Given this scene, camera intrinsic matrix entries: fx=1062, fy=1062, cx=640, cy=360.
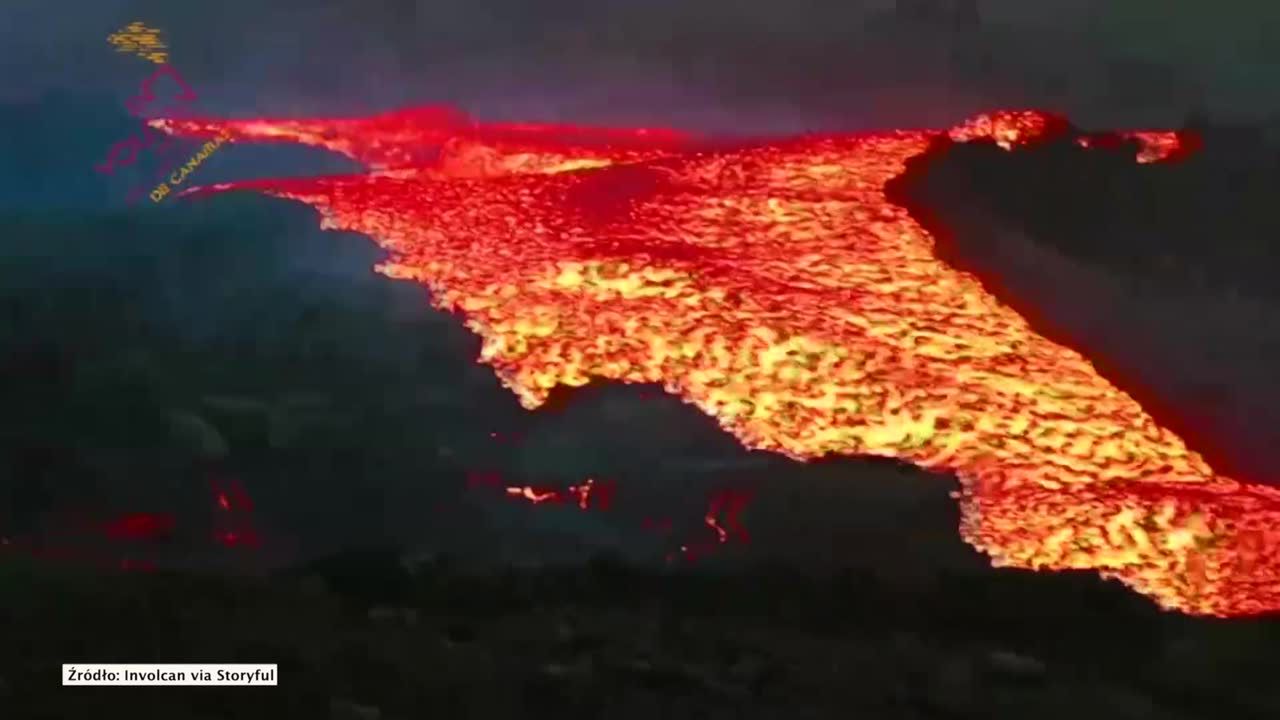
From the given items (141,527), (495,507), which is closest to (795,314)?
(495,507)

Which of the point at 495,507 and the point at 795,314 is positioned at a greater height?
the point at 795,314

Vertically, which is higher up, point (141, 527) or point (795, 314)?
point (795, 314)

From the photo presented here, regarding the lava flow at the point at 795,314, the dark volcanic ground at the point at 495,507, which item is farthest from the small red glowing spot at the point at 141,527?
the lava flow at the point at 795,314

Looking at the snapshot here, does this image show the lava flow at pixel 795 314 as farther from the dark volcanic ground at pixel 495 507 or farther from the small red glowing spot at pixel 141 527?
the small red glowing spot at pixel 141 527

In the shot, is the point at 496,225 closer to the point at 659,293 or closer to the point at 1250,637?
the point at 659,293

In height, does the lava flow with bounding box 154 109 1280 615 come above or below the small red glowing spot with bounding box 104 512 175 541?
above

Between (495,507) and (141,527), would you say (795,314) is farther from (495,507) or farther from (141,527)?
(141,527)

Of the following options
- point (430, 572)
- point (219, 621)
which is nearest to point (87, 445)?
point (219, 621)

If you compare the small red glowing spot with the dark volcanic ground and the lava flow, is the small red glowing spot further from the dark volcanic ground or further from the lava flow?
the lava flow

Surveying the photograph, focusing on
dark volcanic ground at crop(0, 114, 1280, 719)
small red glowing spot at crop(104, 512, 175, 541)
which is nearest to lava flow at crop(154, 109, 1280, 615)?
dark volcanic ground at crop(0, 114, 1280, 719)
